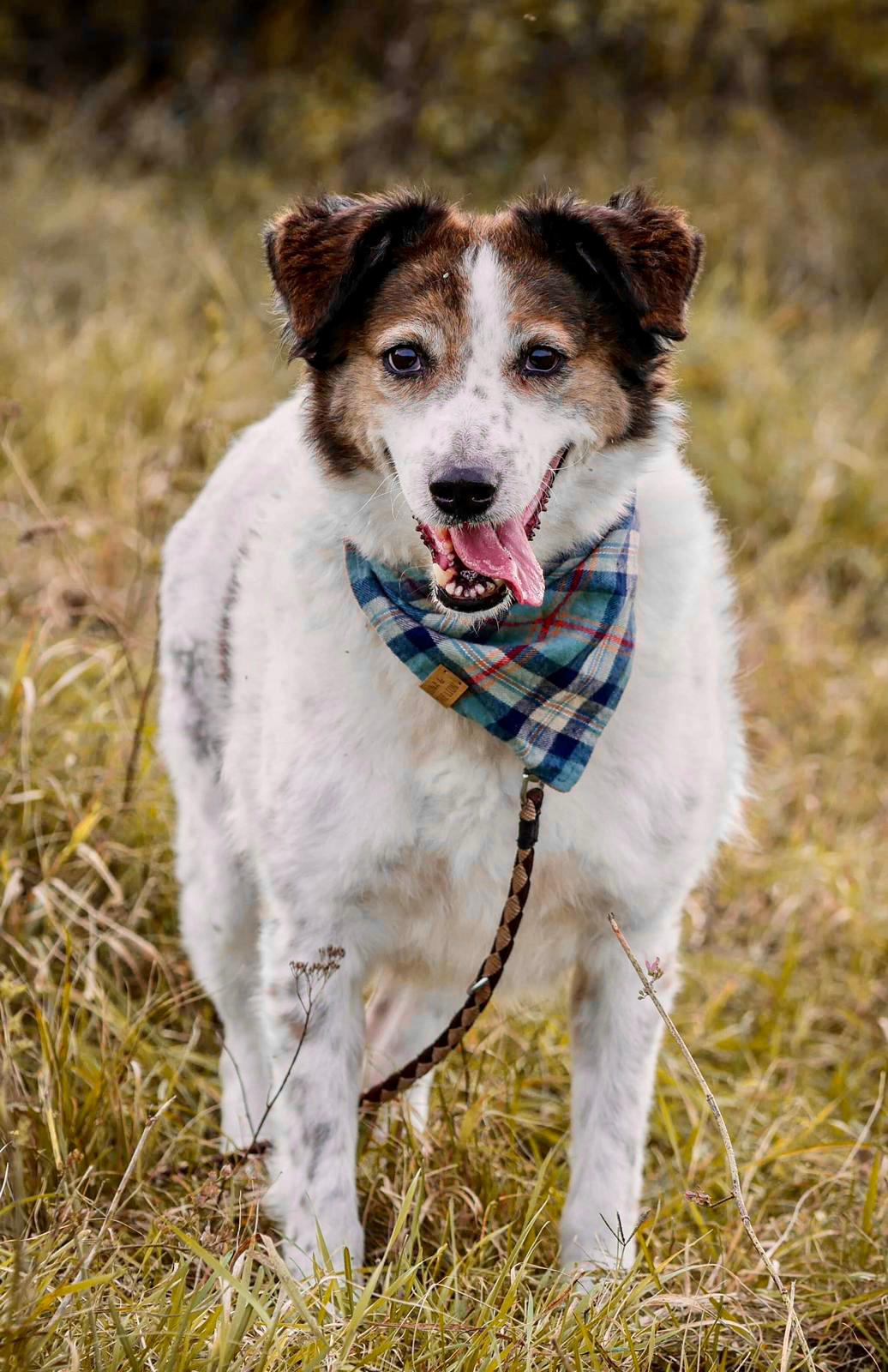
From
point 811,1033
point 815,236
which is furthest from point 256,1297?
point 815,236

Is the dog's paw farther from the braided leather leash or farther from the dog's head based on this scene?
the dog's head

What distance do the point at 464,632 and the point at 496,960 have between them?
2.21 ft

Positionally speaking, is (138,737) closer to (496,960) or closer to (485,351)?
(496,960)

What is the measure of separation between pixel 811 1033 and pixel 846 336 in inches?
227

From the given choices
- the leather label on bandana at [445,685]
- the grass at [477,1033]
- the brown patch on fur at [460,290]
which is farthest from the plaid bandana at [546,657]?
the grass at [477,1033]

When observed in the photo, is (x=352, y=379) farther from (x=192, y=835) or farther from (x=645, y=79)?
(x=645, y=79)

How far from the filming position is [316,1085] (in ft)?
9.96

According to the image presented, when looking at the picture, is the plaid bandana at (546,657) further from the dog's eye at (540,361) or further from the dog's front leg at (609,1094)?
the dog's front leg at (609,1094)

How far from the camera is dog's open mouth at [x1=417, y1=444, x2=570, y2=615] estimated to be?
108 inches

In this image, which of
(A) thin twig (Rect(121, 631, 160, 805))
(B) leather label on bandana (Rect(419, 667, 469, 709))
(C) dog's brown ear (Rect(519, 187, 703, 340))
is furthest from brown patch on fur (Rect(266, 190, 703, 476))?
(A) thin twig (Rect(121, 631, 160, 805))

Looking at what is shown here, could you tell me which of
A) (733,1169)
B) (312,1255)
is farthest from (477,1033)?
(733,1169)

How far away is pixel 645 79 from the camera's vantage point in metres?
10.3

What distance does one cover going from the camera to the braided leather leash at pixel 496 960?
284 cm

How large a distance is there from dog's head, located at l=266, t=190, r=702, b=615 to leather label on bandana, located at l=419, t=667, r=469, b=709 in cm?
18
